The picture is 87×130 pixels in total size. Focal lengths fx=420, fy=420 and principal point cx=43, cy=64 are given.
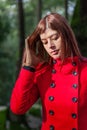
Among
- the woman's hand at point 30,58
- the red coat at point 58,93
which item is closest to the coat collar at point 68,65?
the red coat at point 58,93

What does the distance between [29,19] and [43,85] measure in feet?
118

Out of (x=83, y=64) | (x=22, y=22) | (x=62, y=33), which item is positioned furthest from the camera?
(x=22, y=22)

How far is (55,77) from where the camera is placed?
101 inches

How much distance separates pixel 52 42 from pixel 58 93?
31 cm

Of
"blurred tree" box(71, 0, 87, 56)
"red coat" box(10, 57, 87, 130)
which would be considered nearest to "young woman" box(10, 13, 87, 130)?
"red coat" box(10, 57, 87, 130)

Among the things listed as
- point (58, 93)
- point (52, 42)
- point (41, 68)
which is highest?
point (52, 42)

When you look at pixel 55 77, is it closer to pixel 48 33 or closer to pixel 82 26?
pixel 48 33

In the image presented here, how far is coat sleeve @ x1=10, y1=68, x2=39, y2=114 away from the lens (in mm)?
2557

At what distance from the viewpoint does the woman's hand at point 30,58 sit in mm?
2582

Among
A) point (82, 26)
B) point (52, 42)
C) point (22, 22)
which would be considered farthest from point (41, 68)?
point (22, 22)

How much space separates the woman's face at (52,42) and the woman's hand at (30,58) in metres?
0.11

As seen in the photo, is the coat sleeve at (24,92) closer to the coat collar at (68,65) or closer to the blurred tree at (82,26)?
the coat collar at (68,65)

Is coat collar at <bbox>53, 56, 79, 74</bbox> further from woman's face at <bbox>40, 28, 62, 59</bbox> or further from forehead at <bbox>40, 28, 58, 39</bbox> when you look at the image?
forehead at <bbox>40, 28, 58, 39</bbox>

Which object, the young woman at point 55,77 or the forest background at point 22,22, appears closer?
the young woman at point 55,77
